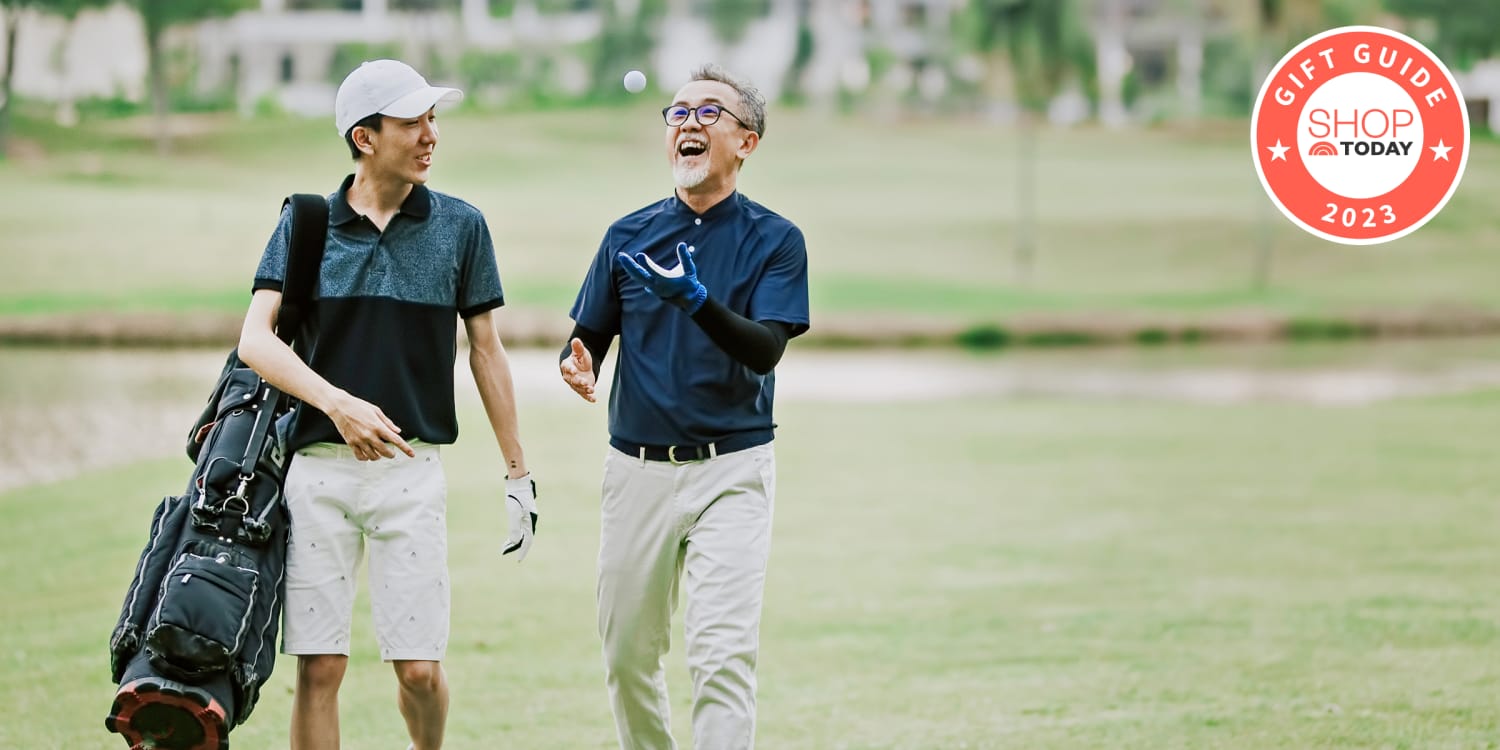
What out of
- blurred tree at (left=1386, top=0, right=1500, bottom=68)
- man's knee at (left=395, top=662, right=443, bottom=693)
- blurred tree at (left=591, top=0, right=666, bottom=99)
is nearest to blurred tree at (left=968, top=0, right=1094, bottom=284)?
blurred tree at (left=1386, top=0, right=1500, bottom=68)

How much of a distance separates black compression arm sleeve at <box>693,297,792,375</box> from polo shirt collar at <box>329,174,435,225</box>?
0.79 m

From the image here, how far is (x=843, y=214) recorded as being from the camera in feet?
158

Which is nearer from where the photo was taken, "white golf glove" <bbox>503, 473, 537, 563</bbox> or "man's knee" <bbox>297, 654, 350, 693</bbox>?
"man's knee" <bbox>297, 654, 350, 693</bbox>

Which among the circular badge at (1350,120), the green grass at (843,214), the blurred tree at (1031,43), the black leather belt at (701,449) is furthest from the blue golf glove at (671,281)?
the blurred tree at (1031,43)

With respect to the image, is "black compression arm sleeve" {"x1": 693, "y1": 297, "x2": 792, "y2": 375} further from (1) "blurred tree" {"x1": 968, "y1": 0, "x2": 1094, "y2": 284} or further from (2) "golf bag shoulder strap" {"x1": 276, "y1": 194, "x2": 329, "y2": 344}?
(1) "blurred tree" {"x1": 968, "y1": 0, "x2": 1094, "y2": 284}

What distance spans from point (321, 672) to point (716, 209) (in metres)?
1.57

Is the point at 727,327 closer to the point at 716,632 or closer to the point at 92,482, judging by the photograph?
the point at 716,632

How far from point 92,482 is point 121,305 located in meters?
19.8

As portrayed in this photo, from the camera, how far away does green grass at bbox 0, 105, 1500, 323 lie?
3625 cm

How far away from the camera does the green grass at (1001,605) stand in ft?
20.5

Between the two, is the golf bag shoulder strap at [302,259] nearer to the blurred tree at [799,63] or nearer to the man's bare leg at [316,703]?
the man's bare leg at [316,703]

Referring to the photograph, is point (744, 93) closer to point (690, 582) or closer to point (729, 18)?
point (690, 582)

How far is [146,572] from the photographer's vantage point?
4594mm

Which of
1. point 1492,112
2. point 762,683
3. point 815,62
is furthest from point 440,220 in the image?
point 815,62
